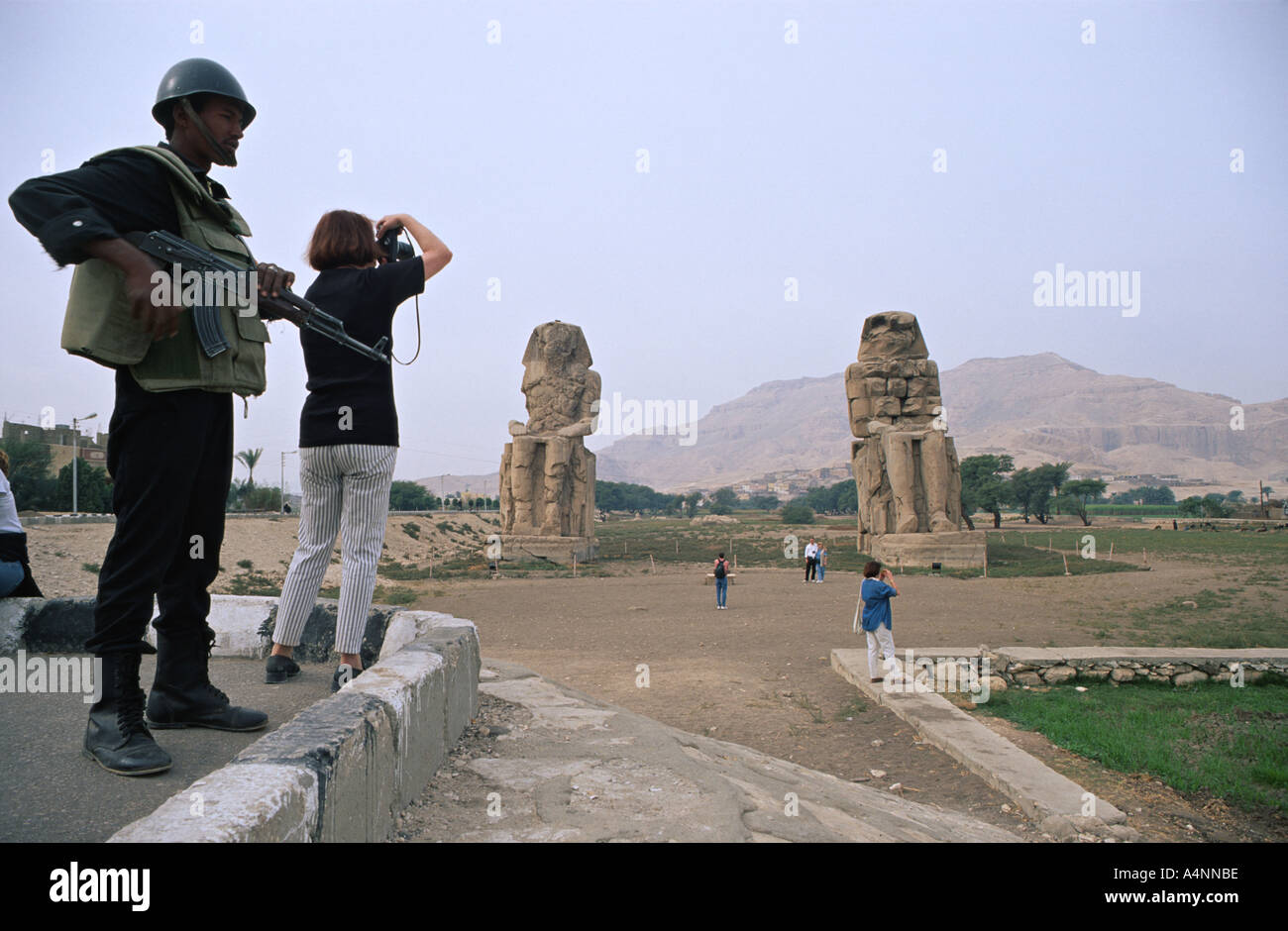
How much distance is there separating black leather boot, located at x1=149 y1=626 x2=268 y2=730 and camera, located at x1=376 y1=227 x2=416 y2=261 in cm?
170

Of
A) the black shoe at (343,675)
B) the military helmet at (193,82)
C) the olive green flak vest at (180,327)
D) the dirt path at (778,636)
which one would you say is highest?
the military helmet at (193,82)

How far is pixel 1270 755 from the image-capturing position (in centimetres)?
523

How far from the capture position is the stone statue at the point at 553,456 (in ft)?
75.3

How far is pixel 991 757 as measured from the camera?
16.8 feet

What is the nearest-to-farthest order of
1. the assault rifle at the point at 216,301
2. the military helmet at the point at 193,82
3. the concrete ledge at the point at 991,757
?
the assault rifle at the point at 216,301 < the military helmet at the point at 193,82 < the concrete ledge at the point at 991,757

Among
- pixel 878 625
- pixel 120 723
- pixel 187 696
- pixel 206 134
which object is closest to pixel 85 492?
pixel 878 625

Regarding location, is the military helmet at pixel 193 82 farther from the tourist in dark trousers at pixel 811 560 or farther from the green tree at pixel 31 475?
the green tree at pixel 31 475

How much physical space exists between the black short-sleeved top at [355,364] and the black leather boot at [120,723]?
3.62ft

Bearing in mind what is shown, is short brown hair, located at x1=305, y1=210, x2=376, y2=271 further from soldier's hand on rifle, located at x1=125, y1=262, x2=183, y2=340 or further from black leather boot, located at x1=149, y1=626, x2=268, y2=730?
black leather boot, located at x1=149, y1=626, x2=268, y2=730

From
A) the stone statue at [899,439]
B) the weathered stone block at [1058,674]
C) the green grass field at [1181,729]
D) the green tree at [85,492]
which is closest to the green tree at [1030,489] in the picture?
the stone statue at [899,439]

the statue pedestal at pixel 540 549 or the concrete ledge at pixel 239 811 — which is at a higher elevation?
the concrete ledge at pixel 239 811

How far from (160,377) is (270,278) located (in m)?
0.56
